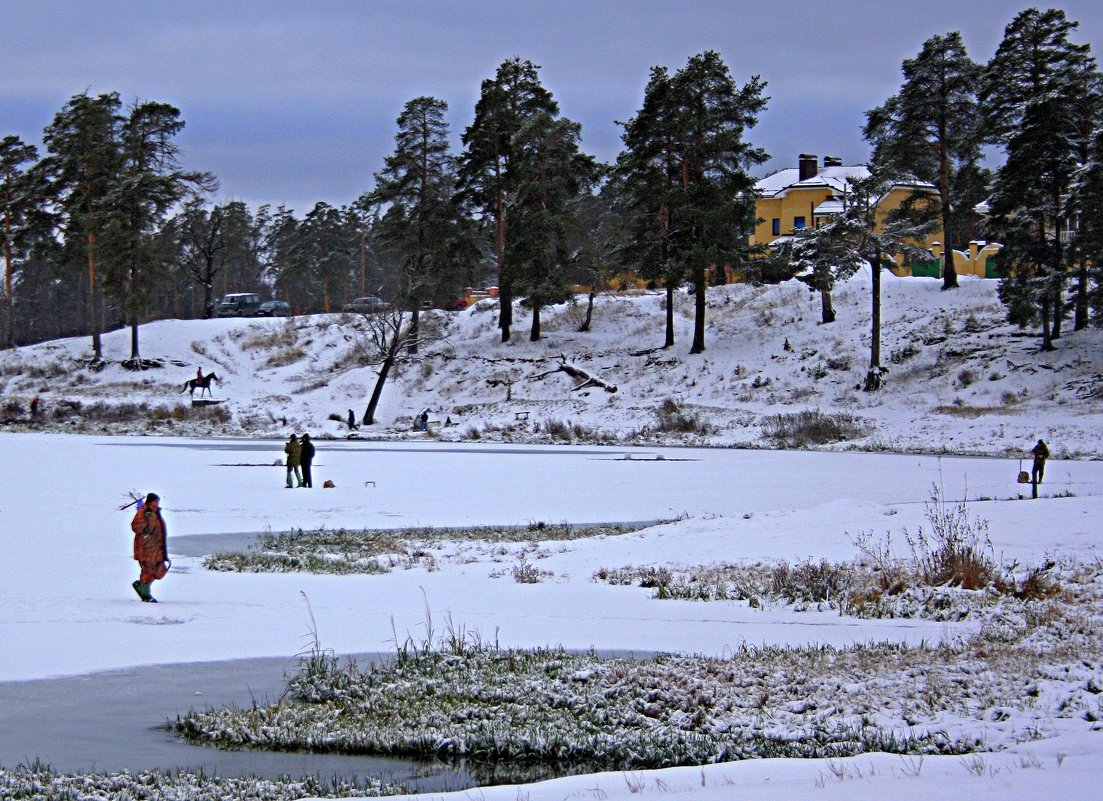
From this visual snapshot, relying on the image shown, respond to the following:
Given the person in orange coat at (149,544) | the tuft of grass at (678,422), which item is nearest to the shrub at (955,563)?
the person in orange coat at (149,544)

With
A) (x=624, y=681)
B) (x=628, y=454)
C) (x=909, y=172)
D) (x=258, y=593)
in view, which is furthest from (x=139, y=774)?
(x=909, y=172)

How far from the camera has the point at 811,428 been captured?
45562mm

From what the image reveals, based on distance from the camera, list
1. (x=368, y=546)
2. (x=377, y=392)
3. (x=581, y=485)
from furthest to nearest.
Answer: (x=377, y=392) → (x=581, y=485) → (x=368, y=546)

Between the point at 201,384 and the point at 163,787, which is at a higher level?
the point at 201,384

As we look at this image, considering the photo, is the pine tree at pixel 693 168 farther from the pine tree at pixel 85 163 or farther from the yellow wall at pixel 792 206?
the pine tree at pixel 85 163

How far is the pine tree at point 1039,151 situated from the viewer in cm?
4609

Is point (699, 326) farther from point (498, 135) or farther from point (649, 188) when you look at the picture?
point (498, 135)

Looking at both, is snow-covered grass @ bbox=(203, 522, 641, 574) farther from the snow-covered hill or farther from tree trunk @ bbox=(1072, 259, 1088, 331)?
tree trunk @ bbox=(1072, 259, 1088, 331)

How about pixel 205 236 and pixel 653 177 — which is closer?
pixel 653 177

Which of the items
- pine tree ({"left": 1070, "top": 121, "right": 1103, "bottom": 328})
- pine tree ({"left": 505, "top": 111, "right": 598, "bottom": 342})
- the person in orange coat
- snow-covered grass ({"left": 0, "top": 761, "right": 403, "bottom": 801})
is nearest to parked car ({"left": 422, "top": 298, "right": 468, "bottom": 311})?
pine tree ({"left": 505, "top": 111, "right": 598, "bottom": 342})

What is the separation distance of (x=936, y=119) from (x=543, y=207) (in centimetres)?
2045

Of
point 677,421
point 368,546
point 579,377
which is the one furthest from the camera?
point 579,377

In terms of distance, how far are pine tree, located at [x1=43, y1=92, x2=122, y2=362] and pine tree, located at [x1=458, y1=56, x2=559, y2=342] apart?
24.2 metres

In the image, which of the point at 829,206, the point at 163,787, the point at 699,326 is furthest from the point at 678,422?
the point at 163,787
